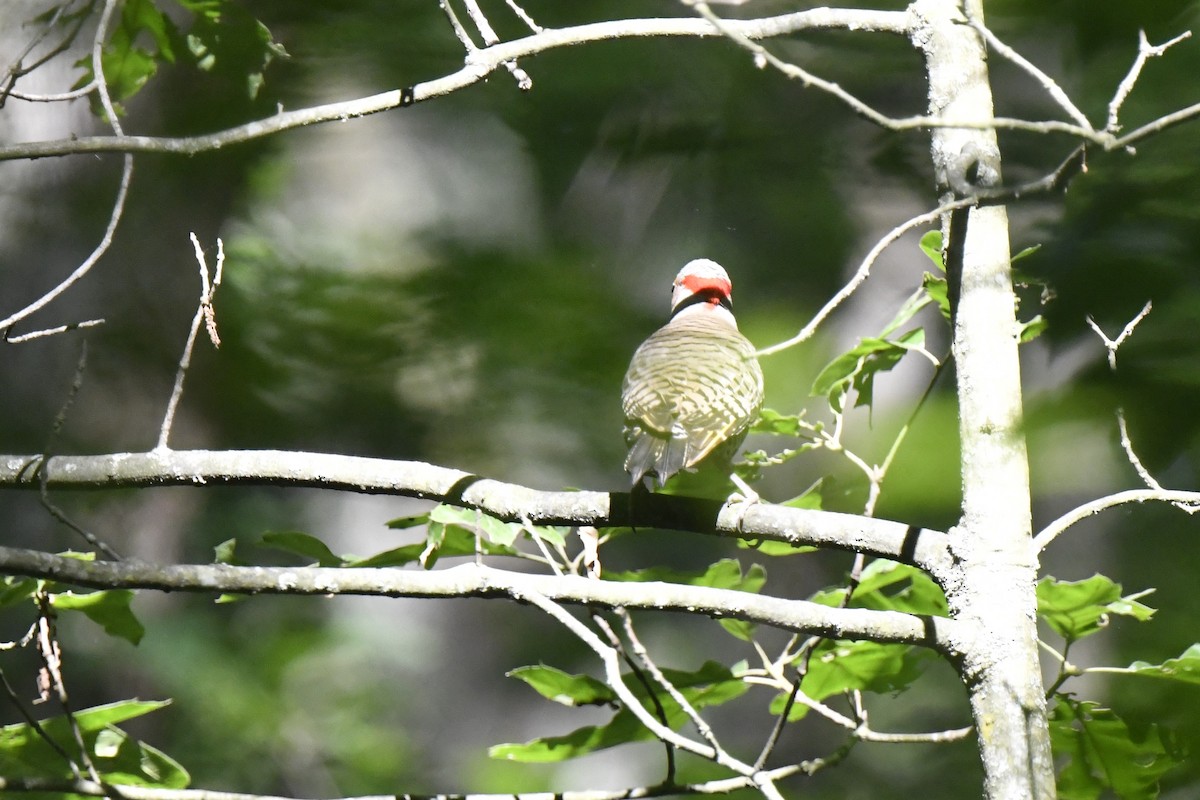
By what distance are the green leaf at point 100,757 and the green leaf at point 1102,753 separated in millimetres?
874

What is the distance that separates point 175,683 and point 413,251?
4.11 feet

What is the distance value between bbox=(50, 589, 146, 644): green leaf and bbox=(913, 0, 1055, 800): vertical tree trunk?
78 centimetres

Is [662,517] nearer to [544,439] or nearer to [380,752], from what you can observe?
[544,439]

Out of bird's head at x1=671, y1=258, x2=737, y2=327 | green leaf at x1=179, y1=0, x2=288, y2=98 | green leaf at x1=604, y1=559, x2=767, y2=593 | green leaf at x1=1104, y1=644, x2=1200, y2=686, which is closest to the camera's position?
green leaf at x1=1104, y1=644, x2=1200, y2=686

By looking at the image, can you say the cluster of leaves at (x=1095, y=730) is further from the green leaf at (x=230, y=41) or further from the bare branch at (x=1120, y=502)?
the green leaf at (x=230, y=41)

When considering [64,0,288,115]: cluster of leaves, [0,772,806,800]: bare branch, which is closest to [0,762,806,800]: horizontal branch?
[0,772,806,800]: bare branch

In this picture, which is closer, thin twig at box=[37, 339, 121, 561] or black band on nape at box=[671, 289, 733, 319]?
thin twig at box=[37, 339, 121, 561]

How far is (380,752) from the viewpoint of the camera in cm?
273

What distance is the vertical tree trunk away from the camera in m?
0.81

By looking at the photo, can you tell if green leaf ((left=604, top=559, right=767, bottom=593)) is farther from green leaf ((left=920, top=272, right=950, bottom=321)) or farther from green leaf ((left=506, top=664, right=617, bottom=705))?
green leaf ((left=920, top=272, right=950, bottom=321))

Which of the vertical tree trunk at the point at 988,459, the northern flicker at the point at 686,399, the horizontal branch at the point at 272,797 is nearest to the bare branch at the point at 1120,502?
the vertical tree trunk at the point at 988,459

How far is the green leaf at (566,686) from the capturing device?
99 centimetres

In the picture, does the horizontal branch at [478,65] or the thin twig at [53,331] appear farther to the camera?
the thin twig at [53,331]

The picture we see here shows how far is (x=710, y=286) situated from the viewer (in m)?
1.94
